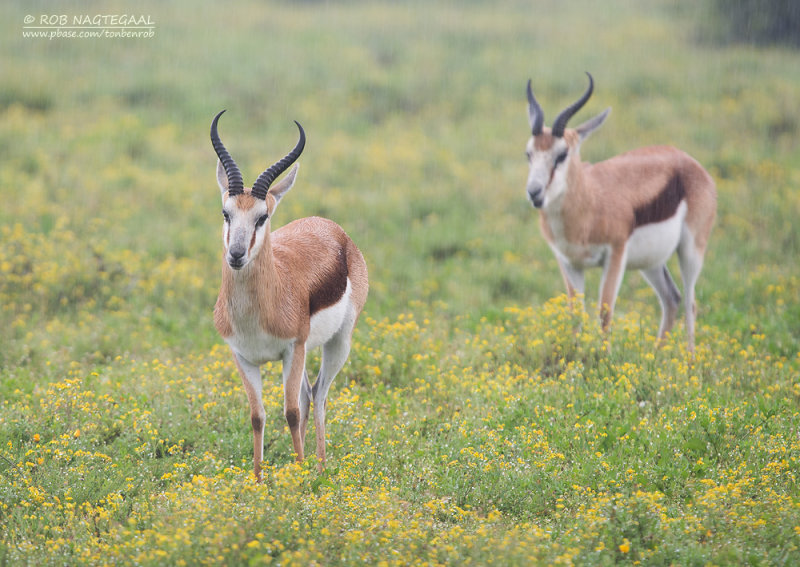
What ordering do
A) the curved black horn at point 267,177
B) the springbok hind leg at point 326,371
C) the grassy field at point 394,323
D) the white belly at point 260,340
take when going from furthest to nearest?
the springbok hind leg at point 326,371 → the white belly at point 260,340 → the curved black horn at point 267,177 → the grassy field at point 394,323

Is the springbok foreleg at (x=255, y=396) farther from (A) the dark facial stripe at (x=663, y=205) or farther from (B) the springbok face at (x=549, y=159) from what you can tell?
(A) the dark facial stripe at (x=663, y=205)

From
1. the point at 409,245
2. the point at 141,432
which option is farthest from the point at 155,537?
the point at 409,245

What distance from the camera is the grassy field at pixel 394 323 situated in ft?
18.4

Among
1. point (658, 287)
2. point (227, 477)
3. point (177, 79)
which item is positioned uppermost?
point (177, 79)

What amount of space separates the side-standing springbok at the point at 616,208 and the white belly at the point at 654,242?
0.01 m

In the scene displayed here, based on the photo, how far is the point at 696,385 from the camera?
7930 mm

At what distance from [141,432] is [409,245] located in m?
6.80

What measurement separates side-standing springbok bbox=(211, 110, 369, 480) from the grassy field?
528 mm

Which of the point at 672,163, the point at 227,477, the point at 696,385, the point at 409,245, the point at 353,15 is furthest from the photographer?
the point at 353,15

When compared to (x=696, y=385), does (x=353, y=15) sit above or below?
above

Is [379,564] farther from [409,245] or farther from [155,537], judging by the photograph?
[409,245]

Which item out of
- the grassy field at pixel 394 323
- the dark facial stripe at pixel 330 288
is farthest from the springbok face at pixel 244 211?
the grassy field at pixel 394 323

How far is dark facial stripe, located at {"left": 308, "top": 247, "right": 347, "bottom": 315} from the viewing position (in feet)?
21.7

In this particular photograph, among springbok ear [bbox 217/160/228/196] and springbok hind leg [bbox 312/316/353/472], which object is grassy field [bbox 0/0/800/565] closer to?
springbok hind leg [bbox 312/316/353/472]
